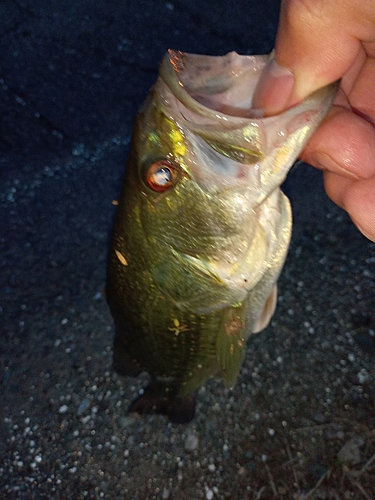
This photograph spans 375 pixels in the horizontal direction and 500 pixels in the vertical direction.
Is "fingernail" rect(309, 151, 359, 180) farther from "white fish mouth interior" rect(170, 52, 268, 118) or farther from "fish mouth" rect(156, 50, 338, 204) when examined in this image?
"white fish mouth interior" rect(170, 52, 268, 118)

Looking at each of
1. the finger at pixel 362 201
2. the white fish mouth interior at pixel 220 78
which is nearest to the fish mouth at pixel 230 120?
the white fish mouth interior at pixel 220 78

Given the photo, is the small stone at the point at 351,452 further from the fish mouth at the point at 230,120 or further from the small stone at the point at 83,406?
the fish mouth at the point at 230,120

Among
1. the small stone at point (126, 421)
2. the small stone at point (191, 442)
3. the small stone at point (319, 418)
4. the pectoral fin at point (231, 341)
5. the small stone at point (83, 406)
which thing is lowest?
the small stone at point (83, 406)

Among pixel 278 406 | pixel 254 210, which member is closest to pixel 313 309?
pixel 278 406

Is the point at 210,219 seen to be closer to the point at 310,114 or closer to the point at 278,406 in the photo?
the point at 310,114

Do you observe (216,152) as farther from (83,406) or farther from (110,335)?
(83,406)

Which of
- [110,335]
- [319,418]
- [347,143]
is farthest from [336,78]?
[110,335]

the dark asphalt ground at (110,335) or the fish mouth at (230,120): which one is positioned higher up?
the fish mouth at (230,120)

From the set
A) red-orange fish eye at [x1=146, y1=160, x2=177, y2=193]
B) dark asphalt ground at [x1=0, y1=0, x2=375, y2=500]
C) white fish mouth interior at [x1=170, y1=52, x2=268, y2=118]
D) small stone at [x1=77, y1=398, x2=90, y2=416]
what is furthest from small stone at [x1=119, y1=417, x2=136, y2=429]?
white fish mouth interior at [x1=170, y1=52, x2=268, y2=118]
